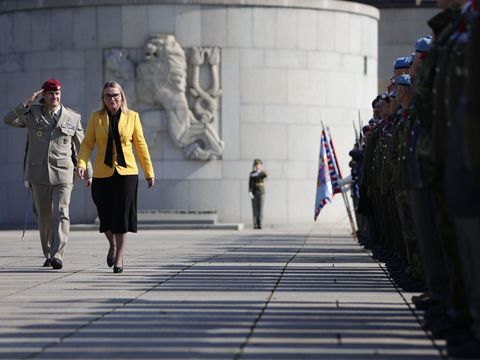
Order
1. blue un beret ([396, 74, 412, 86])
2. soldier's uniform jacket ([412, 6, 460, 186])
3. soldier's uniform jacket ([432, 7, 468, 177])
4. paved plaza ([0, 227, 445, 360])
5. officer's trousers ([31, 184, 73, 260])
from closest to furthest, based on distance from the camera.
A: soldier's uniform jacket ([432, 7, 468, 177]) < paved plaza ([0, 227, 445, 360]) < soldier's uniform jacket ([412, 6, 460, 186]) < blue un beret ([396, 74, 412, 86]) < officer's trousers ([31, 184, 73, 260])

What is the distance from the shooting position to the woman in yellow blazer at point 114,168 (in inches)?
576

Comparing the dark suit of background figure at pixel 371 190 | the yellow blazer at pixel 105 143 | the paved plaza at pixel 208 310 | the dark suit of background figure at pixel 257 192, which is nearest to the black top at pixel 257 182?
the dark suit of background figure at pixel 257 192

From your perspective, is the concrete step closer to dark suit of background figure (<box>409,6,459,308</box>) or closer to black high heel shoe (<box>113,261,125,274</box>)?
black high heel shoe (<box>113,261,125,274</box>)

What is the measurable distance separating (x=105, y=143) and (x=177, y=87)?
17.5m

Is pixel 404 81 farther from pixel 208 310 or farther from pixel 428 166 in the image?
pixel 428 166

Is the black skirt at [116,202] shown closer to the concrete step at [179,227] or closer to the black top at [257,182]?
the concrete step at [179,227]

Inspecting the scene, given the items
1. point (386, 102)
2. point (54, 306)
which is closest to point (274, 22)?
point (386, 102)

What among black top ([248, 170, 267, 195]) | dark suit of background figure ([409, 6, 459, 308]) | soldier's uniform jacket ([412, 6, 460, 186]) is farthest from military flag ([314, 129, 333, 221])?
soldier's uniform jacket ([412, 6, 460, 186])

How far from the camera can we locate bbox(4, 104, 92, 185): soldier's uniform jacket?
50.9 ft

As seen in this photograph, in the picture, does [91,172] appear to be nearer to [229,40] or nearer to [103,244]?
[103,244]

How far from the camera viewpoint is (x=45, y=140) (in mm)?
15672

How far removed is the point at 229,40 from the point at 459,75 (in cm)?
2637

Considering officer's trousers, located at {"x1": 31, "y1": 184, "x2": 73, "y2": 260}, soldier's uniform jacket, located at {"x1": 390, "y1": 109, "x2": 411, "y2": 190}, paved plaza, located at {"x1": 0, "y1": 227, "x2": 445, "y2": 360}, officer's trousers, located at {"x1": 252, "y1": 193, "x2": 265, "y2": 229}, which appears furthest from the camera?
officer's trousers, located at {"x1": 252, "y1": 193, "x2": 265, "y2": 229}

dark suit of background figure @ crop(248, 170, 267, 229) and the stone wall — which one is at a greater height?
the stone wall
